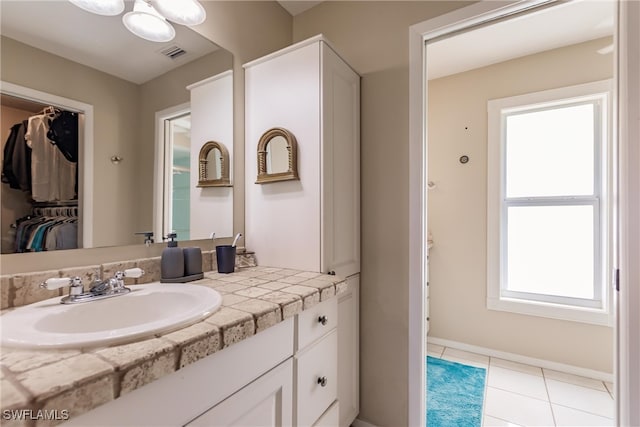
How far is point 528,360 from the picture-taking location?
7.39 ft

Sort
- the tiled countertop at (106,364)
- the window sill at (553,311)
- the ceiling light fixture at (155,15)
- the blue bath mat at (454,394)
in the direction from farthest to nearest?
1. the window sill at (553,311)
2. the blue bath mat at (454,394)
3. the ceiling light fixture at (155,15)
4. the tiled countertop at (106,364)

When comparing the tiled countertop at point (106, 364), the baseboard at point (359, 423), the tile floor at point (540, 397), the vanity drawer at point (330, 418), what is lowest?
the tile floor at point (540, 397)

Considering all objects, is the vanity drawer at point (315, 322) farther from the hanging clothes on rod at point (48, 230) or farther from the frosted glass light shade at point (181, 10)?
the frosted glass light shade at point (181, 10)

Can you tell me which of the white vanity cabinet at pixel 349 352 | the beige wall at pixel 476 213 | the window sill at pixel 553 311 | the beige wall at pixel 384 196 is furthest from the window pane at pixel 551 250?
the white vanity cabinet at pixel 349 352

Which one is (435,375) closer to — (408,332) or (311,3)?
(408,332)

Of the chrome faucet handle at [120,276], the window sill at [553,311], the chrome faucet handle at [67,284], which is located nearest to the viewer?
the chrome faucet handle at [67,284]

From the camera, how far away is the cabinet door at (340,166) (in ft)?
4.26

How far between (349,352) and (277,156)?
1.07 m

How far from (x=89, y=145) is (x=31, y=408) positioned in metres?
0.87

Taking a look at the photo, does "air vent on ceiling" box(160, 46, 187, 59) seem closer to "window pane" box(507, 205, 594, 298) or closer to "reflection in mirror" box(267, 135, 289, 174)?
"reflection in mirror" box(267, 135, 289, 174)

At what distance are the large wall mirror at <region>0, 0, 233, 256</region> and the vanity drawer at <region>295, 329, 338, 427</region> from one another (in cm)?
78

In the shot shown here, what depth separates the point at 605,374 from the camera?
6.62 ft

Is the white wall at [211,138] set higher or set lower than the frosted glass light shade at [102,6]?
lower

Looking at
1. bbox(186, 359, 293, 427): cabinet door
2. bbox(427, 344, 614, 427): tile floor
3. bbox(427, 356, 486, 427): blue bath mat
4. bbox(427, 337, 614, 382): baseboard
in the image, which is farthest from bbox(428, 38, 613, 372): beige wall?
bbox(186, 359, 293, 427): cabinet door
